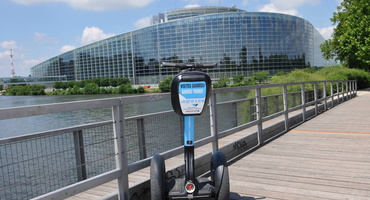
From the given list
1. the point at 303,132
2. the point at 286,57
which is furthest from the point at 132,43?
the point at 303,132

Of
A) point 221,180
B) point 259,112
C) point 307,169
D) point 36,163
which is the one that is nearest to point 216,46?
point 259,112

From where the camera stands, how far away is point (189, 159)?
107 inches

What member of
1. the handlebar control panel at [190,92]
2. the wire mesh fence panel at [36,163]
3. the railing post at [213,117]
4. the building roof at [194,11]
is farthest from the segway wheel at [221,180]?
the building roof at [194,11]

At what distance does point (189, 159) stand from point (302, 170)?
2.31 m

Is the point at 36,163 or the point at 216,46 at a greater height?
the point at 216,46

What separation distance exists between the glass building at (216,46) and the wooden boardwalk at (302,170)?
6218 cm

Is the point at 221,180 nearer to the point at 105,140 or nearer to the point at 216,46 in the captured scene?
the point at 105,140

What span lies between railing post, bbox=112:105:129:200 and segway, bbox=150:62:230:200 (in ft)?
0.88

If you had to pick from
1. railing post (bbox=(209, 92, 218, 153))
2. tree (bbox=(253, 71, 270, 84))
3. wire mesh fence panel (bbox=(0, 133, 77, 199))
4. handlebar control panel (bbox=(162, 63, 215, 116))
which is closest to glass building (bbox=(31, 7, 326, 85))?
tree (bbox=(253, 71, 270, 84))

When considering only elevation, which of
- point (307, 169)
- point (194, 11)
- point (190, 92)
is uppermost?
point (194, 11)

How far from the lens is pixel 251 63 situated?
74.7m

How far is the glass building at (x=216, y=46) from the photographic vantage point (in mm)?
74812

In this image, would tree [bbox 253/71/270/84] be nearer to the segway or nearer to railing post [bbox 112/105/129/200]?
the segway

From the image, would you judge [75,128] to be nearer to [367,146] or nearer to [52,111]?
[52,111]
